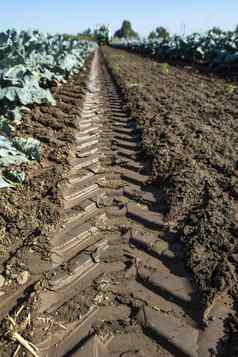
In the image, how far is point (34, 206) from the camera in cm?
351

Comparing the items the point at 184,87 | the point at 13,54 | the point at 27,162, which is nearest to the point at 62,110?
the point at 13,54

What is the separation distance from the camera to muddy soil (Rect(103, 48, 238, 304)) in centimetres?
274

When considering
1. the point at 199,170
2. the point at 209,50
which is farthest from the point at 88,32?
the point at 199,170

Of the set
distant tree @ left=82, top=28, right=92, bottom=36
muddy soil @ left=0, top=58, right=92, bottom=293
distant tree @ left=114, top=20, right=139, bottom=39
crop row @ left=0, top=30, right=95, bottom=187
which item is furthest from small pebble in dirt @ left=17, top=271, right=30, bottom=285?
distant tree @ left=114, top=20, right=139, bottom=39

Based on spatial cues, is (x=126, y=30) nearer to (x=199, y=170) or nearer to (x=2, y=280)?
(x=199, y=170)

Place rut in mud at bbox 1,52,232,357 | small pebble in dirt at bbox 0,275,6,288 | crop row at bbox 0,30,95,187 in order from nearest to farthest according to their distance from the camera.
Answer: rut in mud at bbox 1,52,232,357 < small pebble in dirt at bbox 0,275,6,288 < crop row at bbox 0,30,95,187

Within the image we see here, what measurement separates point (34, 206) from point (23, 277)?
946 millimetres

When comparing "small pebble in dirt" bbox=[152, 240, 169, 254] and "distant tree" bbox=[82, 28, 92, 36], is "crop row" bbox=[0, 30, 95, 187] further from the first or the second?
"distant tree" bbox=[82, 28, 92, 36]

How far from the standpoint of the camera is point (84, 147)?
5.29 meters

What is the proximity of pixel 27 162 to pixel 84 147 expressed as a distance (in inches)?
41.4

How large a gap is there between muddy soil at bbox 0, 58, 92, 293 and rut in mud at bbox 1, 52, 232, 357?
0.11 meters

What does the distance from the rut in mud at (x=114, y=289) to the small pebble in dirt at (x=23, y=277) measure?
8 cm

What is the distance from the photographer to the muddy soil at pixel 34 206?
2814 mm

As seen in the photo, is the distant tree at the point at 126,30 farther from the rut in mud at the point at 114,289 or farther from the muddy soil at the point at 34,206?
the rut in mud at the point at 114,289
